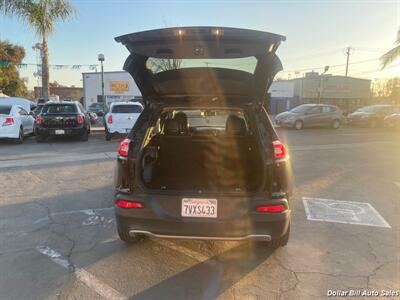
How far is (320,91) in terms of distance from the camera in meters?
41.4

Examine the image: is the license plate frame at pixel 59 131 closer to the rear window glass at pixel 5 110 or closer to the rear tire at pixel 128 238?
the rear window glass at pixel 5 110

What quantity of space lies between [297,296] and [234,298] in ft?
1.79

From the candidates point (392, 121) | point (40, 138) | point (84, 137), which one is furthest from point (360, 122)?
point (40, 138)

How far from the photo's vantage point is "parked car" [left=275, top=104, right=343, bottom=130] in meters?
19.2

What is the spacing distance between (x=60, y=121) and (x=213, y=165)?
9.49 meters

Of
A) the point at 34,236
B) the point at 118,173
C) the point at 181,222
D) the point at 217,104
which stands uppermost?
the point at 217,104

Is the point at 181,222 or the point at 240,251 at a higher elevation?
the point at 181,222

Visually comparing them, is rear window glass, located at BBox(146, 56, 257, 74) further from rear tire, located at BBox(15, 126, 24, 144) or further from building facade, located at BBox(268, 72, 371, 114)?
building facade, located at BBox(268, 72, 371, 114)

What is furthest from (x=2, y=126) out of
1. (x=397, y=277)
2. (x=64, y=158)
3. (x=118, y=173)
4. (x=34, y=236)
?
(x=397, y=277)

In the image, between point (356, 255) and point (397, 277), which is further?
point (356, 255)

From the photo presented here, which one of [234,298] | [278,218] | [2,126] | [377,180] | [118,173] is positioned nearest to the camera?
[234,298]

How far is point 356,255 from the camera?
3.64m

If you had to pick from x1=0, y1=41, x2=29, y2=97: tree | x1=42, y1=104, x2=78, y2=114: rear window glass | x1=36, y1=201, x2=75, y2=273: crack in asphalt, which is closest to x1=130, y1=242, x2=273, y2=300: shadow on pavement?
x1=36, y1=201, x2=75, y2=273: crack in asphalt

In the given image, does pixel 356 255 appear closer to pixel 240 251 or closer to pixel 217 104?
pixel 240 251
